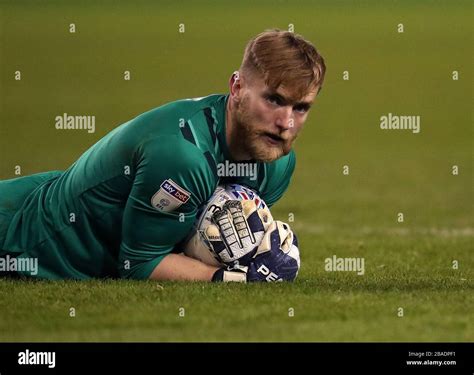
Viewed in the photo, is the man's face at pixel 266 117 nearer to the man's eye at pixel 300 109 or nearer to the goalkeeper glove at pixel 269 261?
the man's eye at pixel 300 109

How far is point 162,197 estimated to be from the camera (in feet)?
31.4

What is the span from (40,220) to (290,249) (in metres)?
2.06

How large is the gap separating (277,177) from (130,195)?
1.54m

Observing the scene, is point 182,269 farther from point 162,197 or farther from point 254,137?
point 254,137

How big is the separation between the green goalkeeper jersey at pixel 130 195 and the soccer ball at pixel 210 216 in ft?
0.27

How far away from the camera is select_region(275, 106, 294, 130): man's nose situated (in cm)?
964

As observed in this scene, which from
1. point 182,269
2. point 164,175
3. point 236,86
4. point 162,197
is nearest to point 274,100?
point 236,86

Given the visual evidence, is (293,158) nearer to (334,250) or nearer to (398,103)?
(334,250)

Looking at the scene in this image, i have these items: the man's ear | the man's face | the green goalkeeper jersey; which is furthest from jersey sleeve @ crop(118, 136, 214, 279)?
the man's ear

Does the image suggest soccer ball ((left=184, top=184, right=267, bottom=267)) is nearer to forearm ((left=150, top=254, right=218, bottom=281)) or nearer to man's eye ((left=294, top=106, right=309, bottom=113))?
forearm ((left=150, top=254, right=218, bottom=281))

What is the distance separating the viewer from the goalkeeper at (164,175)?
9.59m
